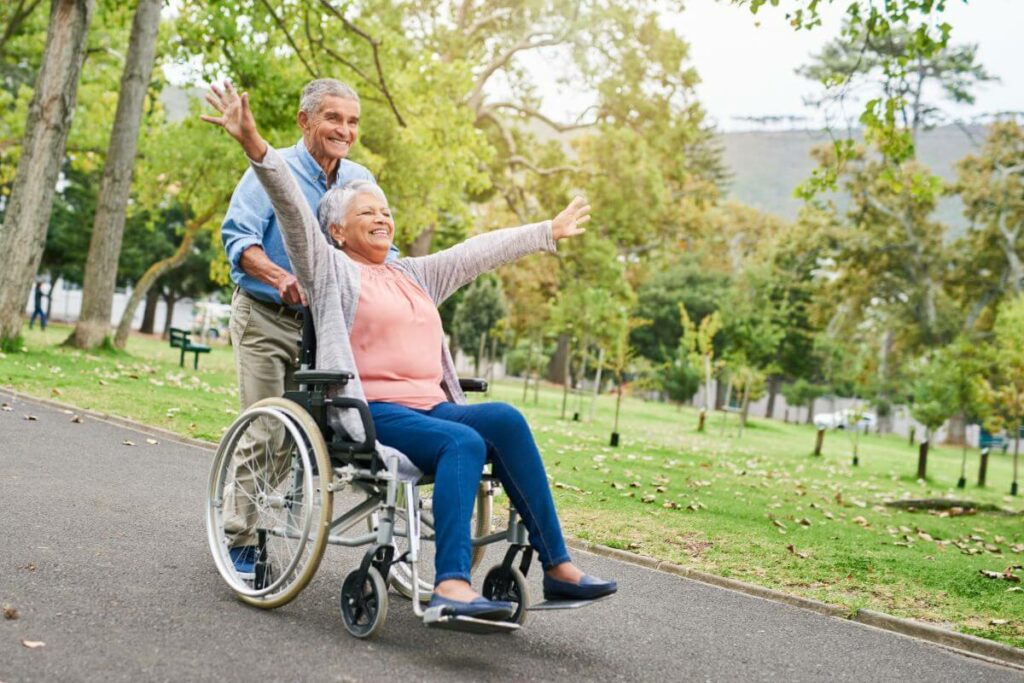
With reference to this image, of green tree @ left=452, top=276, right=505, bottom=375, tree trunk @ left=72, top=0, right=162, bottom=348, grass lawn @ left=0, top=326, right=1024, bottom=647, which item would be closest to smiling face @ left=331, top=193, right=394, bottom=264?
grass lawn @ left=0, top=326, right=1024, bottom=647

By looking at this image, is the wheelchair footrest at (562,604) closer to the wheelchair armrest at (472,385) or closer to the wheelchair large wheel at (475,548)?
the wheelchair large wheel at (475,548)

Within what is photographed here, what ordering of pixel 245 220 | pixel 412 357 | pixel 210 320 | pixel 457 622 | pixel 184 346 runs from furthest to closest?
pixel 210 320 → pixel 184 346 → pixel 245 220 → pixel 412 357 → pixel 457 622

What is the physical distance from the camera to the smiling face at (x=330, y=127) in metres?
4.64

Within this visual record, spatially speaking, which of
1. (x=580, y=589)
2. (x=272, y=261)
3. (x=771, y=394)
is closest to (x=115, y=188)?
(x=272, y=261)

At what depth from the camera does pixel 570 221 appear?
15.6 feet

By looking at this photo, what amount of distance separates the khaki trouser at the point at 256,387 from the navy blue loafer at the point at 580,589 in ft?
3.78

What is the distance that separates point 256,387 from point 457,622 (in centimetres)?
153

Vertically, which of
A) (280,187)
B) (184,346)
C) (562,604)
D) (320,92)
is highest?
(320,92)

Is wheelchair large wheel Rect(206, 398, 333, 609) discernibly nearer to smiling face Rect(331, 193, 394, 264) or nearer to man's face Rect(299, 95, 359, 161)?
smiling face Rect(331, 193, 394, 264)

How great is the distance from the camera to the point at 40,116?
15422mm

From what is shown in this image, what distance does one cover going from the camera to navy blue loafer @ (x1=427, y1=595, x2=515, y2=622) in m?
3.57

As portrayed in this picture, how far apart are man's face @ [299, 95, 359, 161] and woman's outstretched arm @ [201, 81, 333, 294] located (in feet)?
2.03

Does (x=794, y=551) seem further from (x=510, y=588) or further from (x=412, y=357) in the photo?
(x=412, y=357)

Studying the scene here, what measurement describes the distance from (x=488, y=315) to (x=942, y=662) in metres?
37.4
